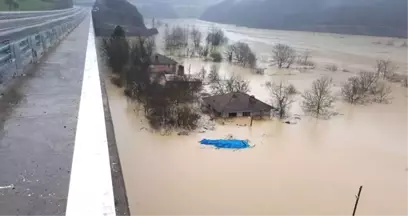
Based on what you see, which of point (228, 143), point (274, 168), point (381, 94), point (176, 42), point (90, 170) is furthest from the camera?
point (176, 42)

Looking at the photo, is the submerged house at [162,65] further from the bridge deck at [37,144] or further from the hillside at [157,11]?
the hillside at [157,11]

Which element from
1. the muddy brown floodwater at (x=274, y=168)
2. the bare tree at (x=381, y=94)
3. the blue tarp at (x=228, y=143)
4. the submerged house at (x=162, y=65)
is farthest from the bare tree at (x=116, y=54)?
the bare tree at (x=381, y=94)

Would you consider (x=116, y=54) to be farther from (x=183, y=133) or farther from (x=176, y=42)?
(x=176, y=42)

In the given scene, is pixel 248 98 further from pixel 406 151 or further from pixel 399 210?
pixel 399 210

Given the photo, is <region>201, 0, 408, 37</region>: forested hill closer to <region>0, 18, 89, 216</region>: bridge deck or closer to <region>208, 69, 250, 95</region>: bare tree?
<region>208, 69, 250, 95</region>: bare tree

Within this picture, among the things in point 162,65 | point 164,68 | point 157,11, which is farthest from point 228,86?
point 157,11

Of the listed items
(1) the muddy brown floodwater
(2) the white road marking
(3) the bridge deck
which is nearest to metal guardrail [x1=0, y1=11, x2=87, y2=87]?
(3) the bridge deck
